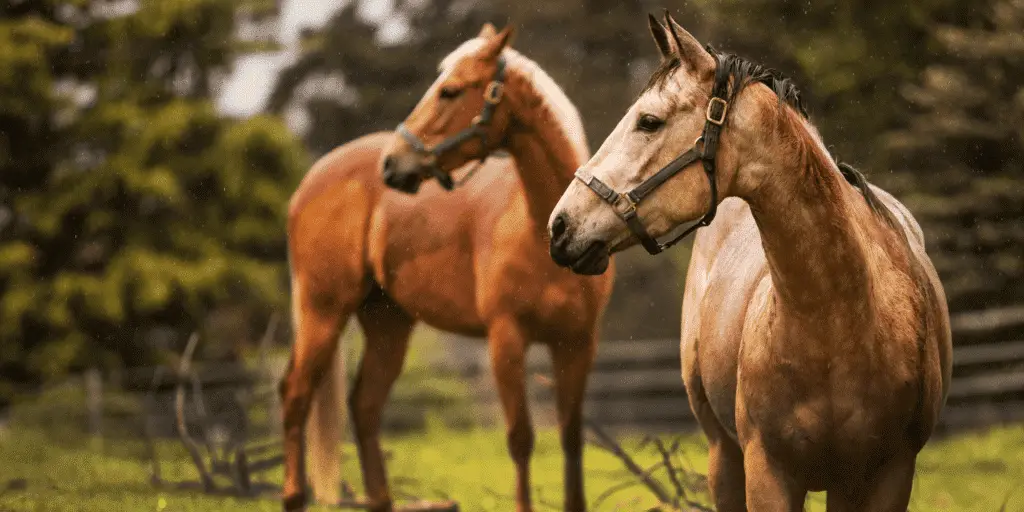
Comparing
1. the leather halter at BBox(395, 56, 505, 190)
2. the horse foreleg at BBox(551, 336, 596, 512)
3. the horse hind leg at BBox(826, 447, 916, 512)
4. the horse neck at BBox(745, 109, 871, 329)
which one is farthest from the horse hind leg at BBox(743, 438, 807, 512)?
the leather halter at BBox(395, 56, 505, 190)

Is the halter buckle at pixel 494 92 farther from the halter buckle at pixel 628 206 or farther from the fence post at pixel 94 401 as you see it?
the fence post at pixel 94 401

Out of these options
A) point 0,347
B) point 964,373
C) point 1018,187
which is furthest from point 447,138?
point 0,347

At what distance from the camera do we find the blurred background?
12.9 meters

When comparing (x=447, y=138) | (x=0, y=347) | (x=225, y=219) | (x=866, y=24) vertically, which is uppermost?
(x=447, y=138)

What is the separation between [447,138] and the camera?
243 inches

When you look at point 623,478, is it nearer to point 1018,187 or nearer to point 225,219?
point 1018,187

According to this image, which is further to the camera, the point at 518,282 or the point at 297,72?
the point at 297,72

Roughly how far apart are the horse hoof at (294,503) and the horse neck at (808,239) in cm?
429

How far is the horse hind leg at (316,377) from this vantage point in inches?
290

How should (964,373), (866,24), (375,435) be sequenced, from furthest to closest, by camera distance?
(866,24)
(964,373)
(375,435)

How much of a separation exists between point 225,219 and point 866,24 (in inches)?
413

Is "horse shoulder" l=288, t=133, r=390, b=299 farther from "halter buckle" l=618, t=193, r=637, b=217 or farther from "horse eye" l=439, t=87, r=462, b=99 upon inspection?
"halter buckle" l=618, t=193, r=637, b=217

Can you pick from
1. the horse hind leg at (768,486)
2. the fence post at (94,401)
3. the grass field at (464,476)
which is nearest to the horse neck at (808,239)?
the horse hind leg at (768,486)

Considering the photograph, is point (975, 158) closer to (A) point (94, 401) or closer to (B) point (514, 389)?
(B) point (514, 389)
